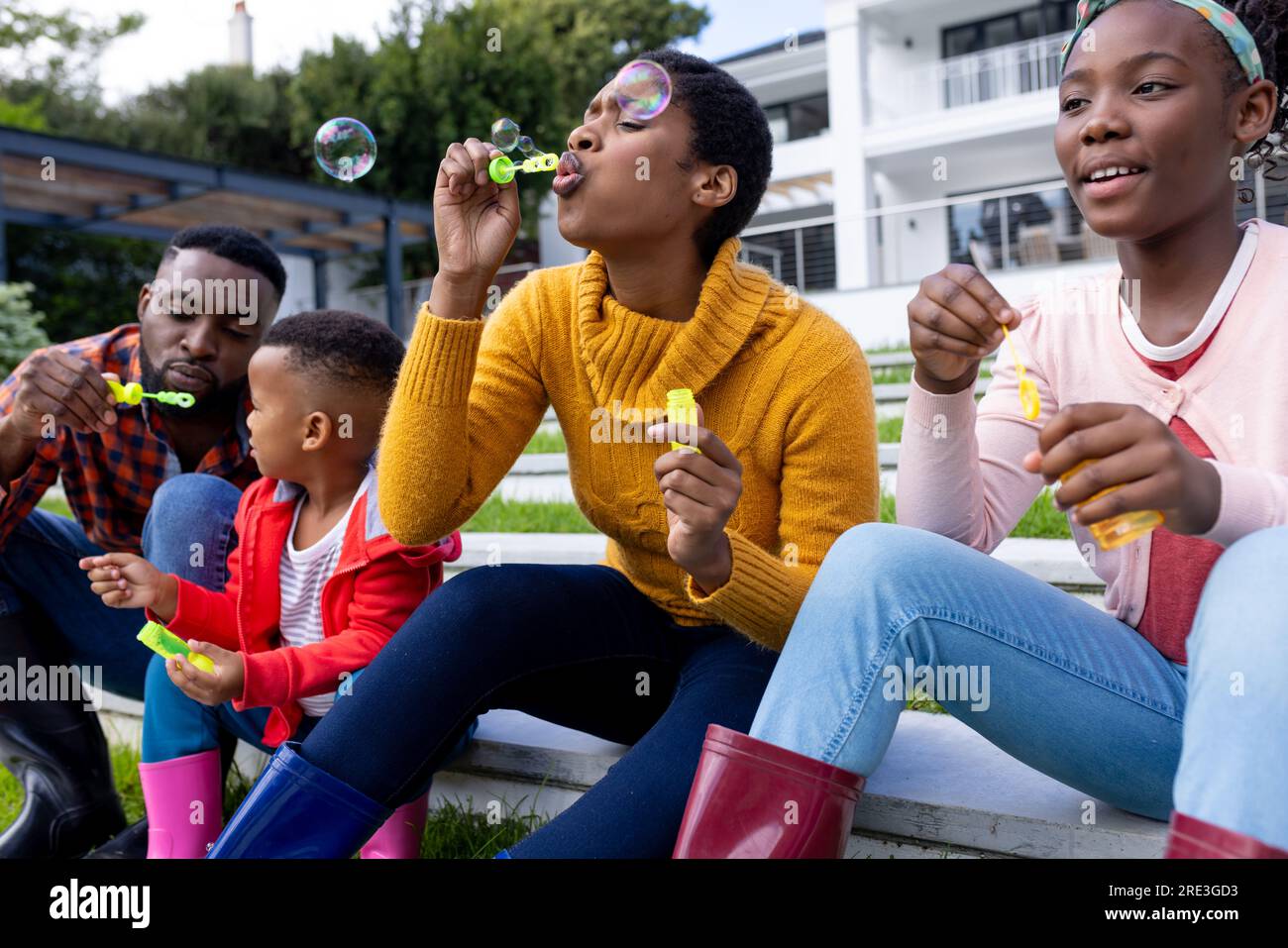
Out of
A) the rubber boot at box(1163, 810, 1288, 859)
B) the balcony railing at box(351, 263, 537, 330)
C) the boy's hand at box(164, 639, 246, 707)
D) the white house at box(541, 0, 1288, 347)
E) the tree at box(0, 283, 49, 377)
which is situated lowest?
the rubber boot at box(1163, 810, 1288, 859)

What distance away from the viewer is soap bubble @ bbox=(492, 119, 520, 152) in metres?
1.79

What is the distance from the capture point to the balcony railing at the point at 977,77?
554 inches

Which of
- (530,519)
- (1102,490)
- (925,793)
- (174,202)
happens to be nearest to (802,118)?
(174,202)

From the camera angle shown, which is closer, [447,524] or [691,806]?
[691,806]

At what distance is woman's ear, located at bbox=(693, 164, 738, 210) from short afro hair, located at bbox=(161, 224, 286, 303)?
1.02m

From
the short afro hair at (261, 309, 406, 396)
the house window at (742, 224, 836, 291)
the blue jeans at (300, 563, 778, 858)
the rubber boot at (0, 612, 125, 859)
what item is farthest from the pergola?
the blue jeans at (300, 563, 778, 858)

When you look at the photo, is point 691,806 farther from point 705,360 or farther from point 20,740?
point 20,740

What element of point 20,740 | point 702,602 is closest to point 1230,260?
point 702,602

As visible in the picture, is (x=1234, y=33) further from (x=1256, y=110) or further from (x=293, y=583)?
(x=293, y=583)

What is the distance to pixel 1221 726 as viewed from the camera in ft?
3.19

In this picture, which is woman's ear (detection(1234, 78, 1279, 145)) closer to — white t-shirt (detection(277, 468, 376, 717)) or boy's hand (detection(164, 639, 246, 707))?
white t-shirt (detection(277, 468, 376, 717))

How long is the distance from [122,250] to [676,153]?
16.1m

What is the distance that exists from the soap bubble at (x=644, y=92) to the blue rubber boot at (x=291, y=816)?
1.02 m

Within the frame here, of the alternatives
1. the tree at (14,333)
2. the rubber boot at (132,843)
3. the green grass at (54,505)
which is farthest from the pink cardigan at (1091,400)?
the tree at (14,333)
